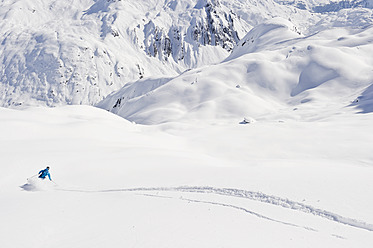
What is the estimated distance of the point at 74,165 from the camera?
22391 millimetres

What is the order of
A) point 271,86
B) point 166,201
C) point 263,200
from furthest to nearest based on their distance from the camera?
point 271,86, point 166,201, point 263,200

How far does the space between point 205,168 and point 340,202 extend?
9251 mm

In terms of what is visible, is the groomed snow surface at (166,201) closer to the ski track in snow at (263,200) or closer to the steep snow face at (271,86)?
the ski track in snow at (263,200)

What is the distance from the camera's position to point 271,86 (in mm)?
100750

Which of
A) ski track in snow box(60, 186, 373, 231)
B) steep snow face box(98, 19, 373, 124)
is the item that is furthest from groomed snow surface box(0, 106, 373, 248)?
steep snow face box(98, 19, 373, 124)

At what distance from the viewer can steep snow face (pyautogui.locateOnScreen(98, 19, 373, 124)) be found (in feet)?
280

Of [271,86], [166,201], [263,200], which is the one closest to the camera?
[263,200]

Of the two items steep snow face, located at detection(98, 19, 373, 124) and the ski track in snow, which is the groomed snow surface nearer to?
the ski track in snow

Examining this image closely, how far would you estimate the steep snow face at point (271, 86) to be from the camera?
280ft

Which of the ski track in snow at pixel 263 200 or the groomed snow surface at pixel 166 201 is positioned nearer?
the groomed snow surface at pixel 166 201

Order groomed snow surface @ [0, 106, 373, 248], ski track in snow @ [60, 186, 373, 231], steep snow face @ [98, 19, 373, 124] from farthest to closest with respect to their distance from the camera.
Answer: steep snow face @ [98, 19, 373, 124], ski track in snow @ [60, 186, 373, 231], groomed snow surface @ [0, 106, 373, 248]

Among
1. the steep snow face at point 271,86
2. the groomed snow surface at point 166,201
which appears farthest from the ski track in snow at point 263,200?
the steep snow face at point 271,86

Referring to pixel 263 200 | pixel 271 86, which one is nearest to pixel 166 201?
pixel 263 200

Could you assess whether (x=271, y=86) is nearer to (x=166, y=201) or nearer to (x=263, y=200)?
(x=263, y=200)
